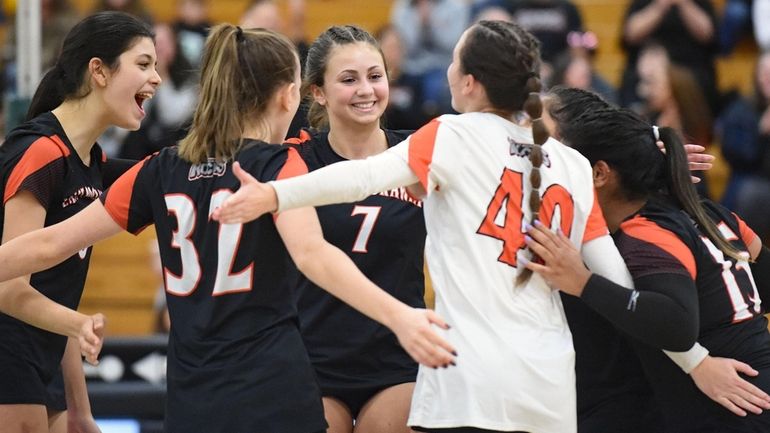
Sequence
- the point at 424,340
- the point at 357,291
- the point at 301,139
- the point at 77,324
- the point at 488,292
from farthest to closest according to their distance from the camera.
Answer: the point at 301,139, the point at 77,324, the point at 488,292, the point at 357,291, the point at 424,340

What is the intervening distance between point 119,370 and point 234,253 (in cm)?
383

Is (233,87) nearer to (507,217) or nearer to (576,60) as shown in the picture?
(507,217)

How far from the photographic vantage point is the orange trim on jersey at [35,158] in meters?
3.93

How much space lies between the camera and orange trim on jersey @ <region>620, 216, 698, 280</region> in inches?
143

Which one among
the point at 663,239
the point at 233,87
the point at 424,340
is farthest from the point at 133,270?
the point at 424,340

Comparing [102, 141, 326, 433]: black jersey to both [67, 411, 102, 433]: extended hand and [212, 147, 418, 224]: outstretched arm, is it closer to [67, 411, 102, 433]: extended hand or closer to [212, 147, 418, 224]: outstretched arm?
[212, 147, 418, 224]: outstretched arm

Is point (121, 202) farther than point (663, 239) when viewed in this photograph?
No

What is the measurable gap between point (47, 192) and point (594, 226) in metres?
1.75

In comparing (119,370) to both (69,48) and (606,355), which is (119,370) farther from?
(606,355)

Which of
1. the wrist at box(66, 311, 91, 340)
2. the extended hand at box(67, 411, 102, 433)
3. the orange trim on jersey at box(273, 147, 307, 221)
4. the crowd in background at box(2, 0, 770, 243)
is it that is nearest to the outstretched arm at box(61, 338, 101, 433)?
the extended hand at box(67, 411, 102, 433)

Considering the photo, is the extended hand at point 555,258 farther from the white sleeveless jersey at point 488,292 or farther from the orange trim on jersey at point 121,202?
the orange trim on jersey at point 121,202

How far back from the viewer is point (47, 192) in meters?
3.96

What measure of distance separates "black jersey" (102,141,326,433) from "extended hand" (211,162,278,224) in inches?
8.3

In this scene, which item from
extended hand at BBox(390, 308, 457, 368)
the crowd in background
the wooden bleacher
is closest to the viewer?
extended hand at BBox(390, 308, 457, 368)
